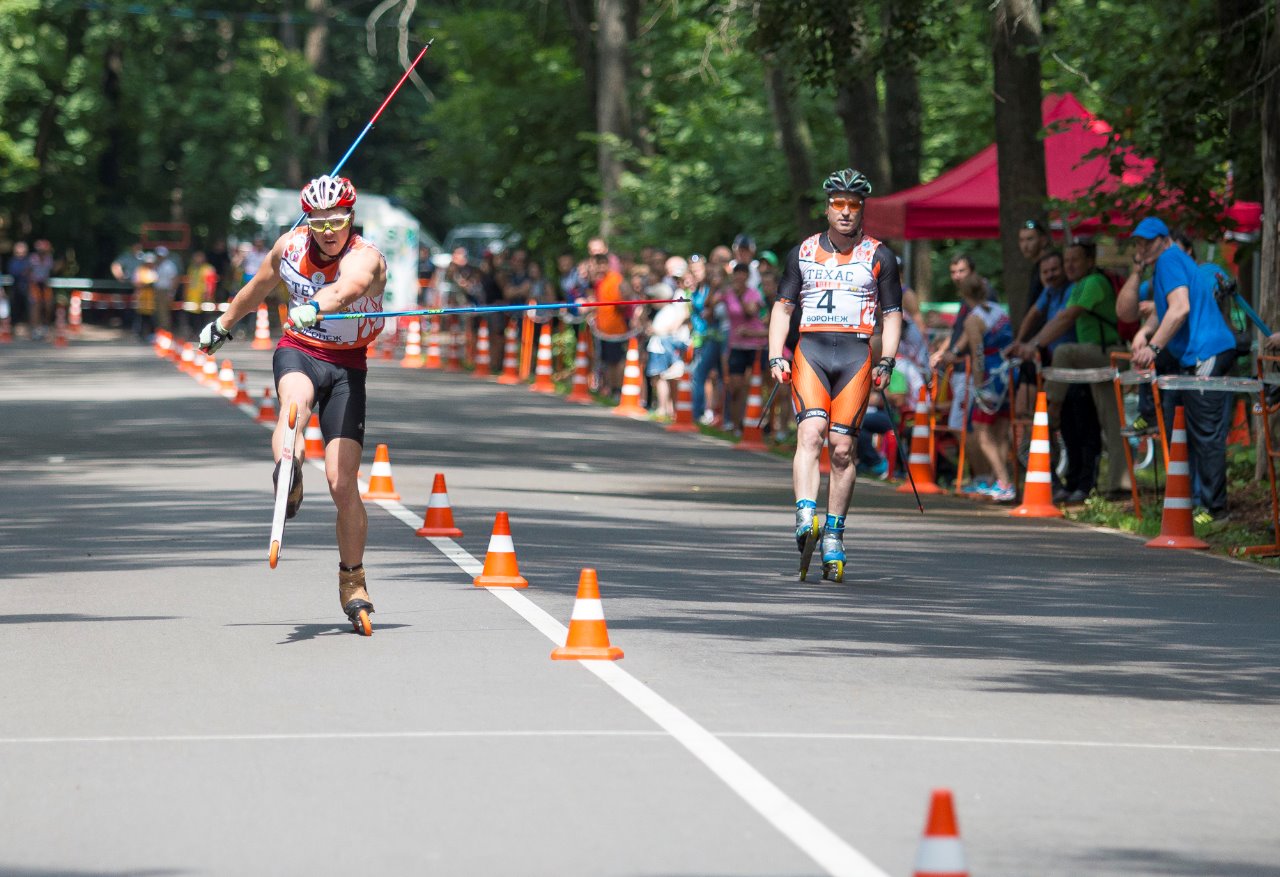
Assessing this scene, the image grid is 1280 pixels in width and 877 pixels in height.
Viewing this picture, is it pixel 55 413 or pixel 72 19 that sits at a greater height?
pixel 72 19

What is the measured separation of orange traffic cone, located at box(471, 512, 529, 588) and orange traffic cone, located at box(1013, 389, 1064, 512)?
619 cm

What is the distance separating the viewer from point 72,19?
54.8m

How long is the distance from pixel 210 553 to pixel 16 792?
649 centimetres

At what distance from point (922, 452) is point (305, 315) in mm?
10304

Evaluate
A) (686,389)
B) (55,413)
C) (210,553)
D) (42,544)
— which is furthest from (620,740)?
(55,413)

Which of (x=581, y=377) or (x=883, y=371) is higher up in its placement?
(x=883, y=371)

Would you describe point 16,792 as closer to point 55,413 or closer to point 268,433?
point 268,433

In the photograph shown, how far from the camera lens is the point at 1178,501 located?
602 inches

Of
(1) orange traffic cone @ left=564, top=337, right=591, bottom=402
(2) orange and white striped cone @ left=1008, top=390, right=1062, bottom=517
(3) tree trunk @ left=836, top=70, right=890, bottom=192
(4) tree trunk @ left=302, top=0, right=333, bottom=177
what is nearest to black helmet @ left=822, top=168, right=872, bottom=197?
(2) orange and white striped cone @ left=1008, top=390, right=1062, bottom=517

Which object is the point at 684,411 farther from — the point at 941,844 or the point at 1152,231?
the point at 941,844

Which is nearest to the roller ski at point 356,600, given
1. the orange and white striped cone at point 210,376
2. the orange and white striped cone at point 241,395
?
the orange and white striped cone at point 241,395

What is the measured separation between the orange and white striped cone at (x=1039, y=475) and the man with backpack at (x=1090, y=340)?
0.66 metres

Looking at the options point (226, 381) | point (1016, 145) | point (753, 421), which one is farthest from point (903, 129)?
point (226, 381)

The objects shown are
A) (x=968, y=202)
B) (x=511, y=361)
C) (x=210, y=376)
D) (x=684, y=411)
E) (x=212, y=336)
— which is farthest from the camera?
(x=511, y=361)
